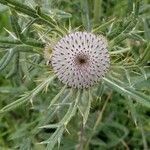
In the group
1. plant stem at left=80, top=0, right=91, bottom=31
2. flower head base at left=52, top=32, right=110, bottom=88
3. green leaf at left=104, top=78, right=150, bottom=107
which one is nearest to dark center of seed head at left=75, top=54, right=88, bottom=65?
flower head base at left=52, top=32, right=110, bottom=88

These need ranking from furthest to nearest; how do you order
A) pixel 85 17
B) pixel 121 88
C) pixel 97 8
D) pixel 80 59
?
pixel 97 8 < pixel 85 17 < pixel 121 88 < pixel 80 59

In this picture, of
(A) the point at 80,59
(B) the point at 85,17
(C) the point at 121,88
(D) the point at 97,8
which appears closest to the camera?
(A) the point at 80,59

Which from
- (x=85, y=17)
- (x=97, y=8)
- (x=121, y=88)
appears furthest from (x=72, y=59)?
(x=97, y=8)

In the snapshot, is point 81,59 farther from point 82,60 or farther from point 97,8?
point 97,8

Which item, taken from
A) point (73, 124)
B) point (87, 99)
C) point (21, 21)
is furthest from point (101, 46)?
point (73, 124)

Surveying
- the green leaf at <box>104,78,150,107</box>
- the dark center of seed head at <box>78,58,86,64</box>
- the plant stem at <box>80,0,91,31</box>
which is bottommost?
the green leaf at <box>104,78,150,107</box>

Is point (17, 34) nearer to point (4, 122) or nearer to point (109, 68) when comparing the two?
point (109, 68)

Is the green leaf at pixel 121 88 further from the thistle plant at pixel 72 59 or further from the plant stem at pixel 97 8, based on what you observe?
the plant stem at pixel 97 8

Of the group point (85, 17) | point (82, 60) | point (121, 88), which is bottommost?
point (121, 88)

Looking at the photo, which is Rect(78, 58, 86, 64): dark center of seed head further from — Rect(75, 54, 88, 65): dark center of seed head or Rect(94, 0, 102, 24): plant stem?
Rect(94, 0, 102, 24): plant stem
